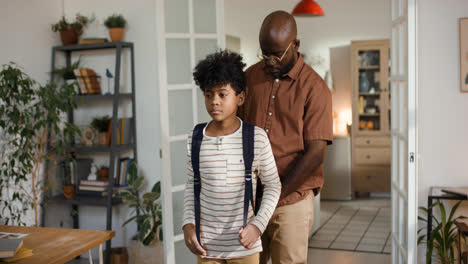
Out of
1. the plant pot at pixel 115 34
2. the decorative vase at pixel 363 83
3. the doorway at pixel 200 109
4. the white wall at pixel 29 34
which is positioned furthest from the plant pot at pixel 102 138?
the decorative vase at pixel 363 83

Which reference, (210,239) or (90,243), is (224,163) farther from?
(90,243)

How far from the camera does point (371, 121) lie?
23.8 ft

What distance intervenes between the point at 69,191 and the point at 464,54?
3290 mm

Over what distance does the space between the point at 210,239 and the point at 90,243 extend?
77cm

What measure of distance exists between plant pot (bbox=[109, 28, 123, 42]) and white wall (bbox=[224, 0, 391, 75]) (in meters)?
3.44

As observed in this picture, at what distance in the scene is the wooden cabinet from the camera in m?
7.12

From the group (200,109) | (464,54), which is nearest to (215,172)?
(200,109)

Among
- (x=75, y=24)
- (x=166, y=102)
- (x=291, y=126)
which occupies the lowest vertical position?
(x=291, y=126)

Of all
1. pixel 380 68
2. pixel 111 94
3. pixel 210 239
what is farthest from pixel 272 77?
pixel 380 68

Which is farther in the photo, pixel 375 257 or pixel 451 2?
pixel 375 257

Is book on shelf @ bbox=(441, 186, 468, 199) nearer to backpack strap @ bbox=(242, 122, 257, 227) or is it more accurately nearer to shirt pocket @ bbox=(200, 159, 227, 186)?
backpack strap @ bbox=(242, 122, 257, 227)

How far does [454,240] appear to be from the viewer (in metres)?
3.56

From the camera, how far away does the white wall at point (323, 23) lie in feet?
24.4

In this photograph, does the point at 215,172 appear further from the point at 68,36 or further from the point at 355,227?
the point at 355,227
